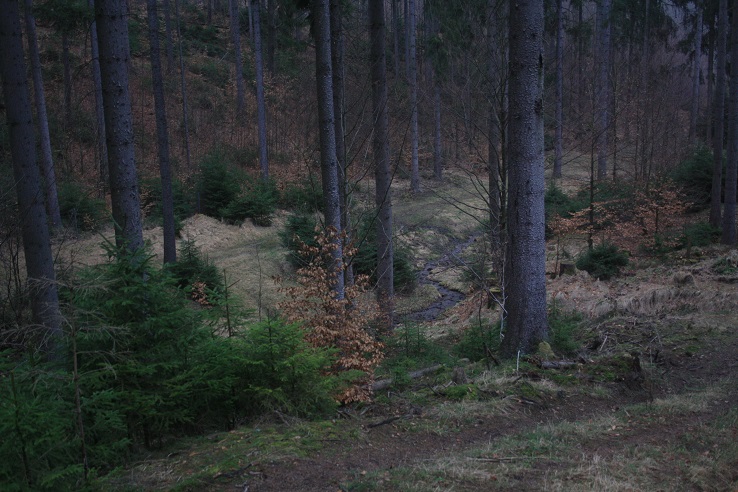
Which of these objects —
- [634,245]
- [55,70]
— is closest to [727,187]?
[634,245]

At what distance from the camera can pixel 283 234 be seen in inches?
712

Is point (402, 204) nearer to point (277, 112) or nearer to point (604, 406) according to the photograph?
point (277, 112)

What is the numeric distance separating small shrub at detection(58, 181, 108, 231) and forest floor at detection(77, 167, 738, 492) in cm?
1260

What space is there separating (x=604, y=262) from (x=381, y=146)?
747 centimetres

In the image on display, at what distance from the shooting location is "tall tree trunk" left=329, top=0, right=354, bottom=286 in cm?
970

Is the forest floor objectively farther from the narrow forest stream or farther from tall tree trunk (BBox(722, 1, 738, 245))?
tall tree trunk (BBox(722, 1, 738, 245))

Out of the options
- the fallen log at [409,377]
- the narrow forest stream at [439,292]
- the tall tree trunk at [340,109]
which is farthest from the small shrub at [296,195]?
the fallen log at [409,377]

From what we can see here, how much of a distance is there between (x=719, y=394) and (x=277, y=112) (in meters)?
33.4

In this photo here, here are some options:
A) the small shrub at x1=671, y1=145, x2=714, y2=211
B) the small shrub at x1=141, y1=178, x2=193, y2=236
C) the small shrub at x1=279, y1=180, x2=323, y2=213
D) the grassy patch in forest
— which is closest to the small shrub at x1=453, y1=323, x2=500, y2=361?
the grassy patch in forest

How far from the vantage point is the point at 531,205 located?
770 centimetres

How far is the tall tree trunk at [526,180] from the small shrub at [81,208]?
15.0m

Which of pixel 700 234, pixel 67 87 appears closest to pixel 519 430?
pixel 700 234

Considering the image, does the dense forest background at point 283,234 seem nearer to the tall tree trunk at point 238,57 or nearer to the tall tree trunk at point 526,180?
the tall tree trunk at point 526,180

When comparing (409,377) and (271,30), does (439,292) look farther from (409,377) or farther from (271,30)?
(271,30)
